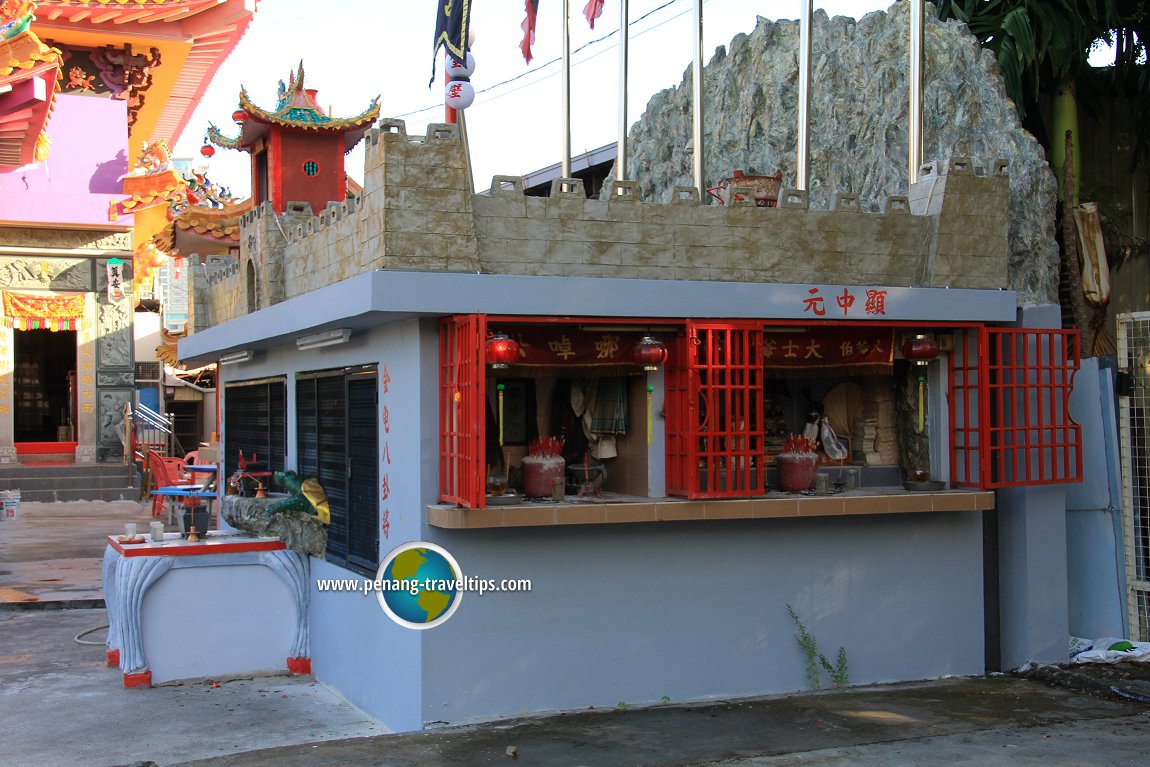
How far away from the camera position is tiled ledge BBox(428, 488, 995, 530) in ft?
29.1

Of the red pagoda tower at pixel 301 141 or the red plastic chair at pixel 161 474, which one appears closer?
the red pagoda tower at pixel 301 141

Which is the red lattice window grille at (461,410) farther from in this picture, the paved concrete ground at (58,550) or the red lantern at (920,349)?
the paved concrete ground at (58,550)

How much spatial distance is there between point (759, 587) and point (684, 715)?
1.30 meters

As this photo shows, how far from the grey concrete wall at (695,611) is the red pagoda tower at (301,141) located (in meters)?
6.48

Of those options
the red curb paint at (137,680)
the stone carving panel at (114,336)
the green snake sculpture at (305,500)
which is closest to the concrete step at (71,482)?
the stone carving panel at (114,336)

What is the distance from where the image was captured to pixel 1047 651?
10.8m

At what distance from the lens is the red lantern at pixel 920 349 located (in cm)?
1025

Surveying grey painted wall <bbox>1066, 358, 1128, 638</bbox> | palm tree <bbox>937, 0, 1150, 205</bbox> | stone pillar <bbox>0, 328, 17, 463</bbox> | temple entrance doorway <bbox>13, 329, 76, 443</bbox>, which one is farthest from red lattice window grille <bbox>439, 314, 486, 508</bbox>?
temple entrance doorway <bbox>13, 329, 76, 443</bbox>

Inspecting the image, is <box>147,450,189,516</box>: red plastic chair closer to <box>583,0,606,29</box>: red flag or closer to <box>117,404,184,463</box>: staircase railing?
<box>117,404,184,463</box>: staircase railing

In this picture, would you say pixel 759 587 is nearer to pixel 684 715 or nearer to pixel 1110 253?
pixel 684 715

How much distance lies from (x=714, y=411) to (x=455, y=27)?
3793 mm

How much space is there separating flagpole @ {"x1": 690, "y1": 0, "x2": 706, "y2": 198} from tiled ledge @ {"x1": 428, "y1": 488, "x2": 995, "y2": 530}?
3241 millimetres

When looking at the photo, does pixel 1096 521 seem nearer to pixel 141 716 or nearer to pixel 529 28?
pixel 529 28

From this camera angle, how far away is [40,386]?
111ft
